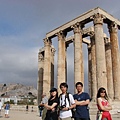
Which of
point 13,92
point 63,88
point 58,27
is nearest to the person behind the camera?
point 63,88

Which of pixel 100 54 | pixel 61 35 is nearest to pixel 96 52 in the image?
pixel 100 54

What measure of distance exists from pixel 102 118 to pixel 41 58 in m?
35.1

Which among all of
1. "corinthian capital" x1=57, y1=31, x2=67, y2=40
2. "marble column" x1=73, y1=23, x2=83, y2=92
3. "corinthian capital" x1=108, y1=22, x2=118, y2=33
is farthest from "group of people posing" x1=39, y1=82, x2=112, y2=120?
"corinthian capital" x1=57, y1=31, x2=67, y2=40

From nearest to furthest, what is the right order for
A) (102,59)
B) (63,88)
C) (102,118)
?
1. (102,118)
2. (63,88)
3. (102,59)

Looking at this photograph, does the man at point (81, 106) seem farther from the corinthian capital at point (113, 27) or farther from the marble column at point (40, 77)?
the marble column at point (40, 77)

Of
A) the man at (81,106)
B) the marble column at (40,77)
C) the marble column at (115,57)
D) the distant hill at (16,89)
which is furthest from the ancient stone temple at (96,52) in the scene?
the distant hill at (16,89)

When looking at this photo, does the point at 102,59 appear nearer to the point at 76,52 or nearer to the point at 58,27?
the point at 76,52

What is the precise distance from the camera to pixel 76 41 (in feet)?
89.3

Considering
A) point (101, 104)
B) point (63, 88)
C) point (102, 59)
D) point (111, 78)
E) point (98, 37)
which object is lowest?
point (101, 104)

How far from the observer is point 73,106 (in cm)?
611

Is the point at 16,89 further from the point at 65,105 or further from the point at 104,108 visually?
the point at 104,108

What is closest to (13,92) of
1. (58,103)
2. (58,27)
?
(58,27)

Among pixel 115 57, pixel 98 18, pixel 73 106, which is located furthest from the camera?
pixel 115 57

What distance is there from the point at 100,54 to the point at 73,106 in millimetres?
17833
